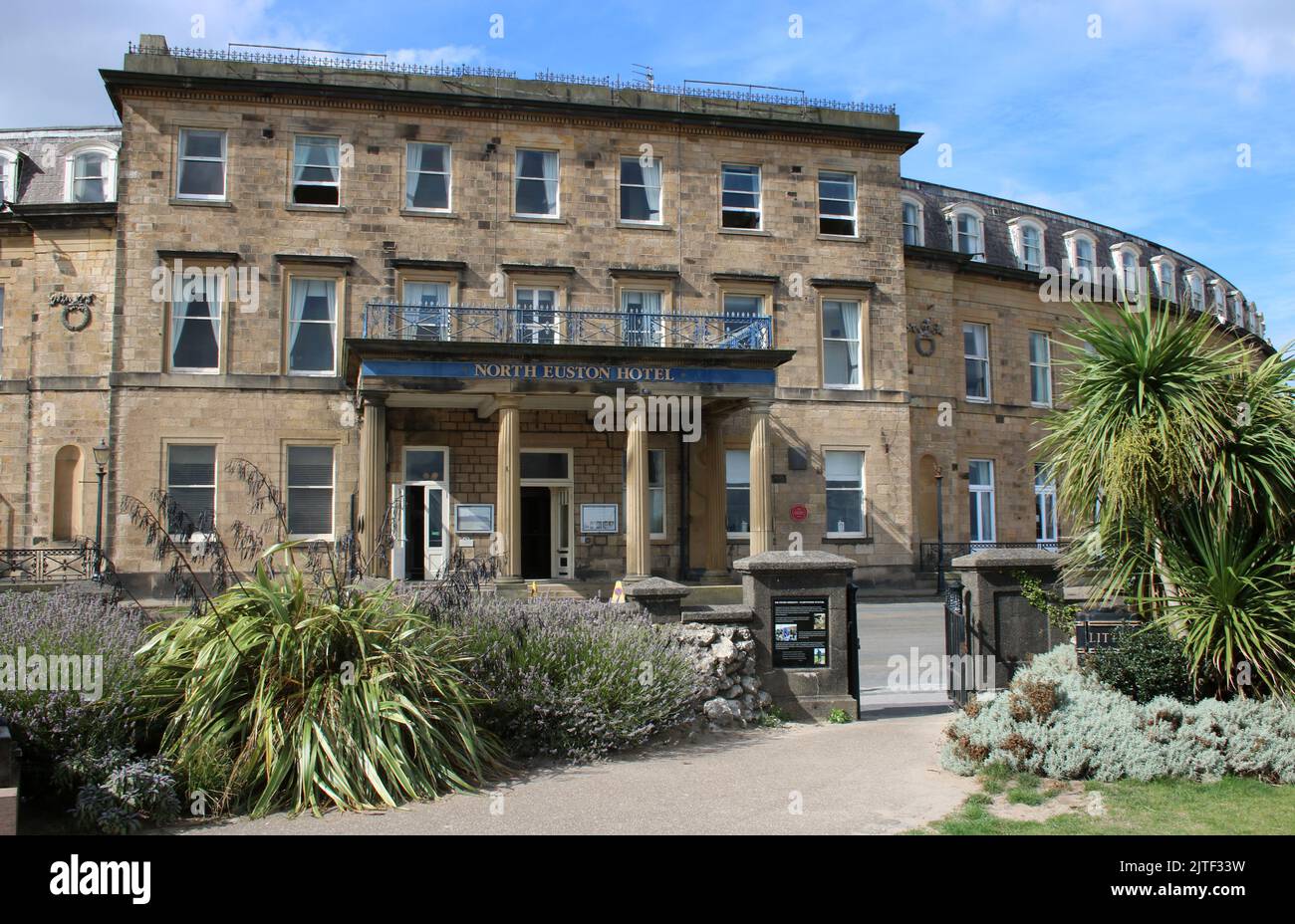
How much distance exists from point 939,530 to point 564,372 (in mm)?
11856

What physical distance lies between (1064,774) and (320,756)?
5.69 metres

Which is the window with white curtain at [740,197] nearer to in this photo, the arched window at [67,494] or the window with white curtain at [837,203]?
the window with white curtain at [837,203]

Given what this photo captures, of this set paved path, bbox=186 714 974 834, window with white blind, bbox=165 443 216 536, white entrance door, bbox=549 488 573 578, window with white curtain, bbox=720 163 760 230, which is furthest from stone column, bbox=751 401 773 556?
paved path, bbox=186 714 974 834

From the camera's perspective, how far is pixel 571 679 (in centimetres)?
891

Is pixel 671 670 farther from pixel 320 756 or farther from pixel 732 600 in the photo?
pixel 732 600

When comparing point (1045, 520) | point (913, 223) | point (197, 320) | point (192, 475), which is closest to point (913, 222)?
point (913, 223)

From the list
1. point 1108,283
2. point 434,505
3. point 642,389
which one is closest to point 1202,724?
point 642,389

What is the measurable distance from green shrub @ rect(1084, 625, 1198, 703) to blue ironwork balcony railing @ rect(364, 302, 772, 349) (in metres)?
15.3

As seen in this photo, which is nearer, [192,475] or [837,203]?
[192,475]

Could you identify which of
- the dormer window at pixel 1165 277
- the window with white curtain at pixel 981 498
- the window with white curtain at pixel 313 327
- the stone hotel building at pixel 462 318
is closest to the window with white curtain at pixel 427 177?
the stone hotel building at pixel 462 318

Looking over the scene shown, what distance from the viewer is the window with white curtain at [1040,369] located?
108 feet

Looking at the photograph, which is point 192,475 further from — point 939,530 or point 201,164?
point 939,530

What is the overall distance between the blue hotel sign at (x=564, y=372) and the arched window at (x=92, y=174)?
36.2 ft

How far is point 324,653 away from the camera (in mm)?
7867
